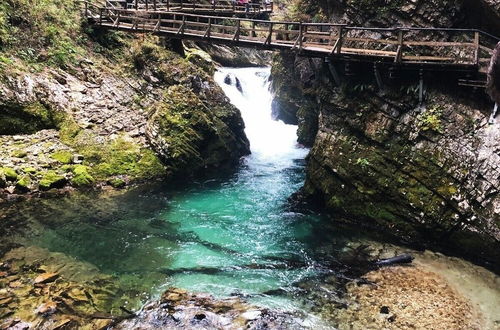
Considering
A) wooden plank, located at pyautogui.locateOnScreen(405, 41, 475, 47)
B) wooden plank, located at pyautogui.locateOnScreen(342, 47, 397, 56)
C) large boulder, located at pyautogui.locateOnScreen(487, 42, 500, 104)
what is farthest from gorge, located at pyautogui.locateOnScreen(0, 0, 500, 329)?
large boulder, located at pyautogui.locateOnScreen(487, 42, 500, 104)

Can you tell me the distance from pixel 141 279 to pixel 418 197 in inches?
373

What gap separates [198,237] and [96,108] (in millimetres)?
9418

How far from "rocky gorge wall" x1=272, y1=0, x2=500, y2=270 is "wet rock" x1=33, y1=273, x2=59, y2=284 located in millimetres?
10212

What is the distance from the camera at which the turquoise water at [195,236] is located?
11102 mm

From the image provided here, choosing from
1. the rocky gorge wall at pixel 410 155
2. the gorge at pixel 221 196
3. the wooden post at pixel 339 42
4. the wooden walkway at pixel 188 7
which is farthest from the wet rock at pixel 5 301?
the wooden walkway at pixel 188 7

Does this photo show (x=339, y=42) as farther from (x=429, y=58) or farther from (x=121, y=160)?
(x=121, y=160)

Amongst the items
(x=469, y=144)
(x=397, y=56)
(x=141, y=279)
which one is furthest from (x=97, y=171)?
(x=469, y=144)

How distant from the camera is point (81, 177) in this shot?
16.0m

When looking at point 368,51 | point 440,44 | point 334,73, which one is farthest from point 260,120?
point 440,44

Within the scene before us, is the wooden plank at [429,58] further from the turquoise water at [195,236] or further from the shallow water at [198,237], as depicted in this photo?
the turquoise water at [195,236]

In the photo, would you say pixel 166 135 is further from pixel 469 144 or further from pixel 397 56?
pixel 469 144

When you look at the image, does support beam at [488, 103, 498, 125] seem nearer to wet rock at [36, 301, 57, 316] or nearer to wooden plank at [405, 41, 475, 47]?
wooden plank at [405, 41, 475, 47]

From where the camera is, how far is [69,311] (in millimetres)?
8891

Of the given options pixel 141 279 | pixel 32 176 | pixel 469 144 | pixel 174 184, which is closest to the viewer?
pixel 141 279
